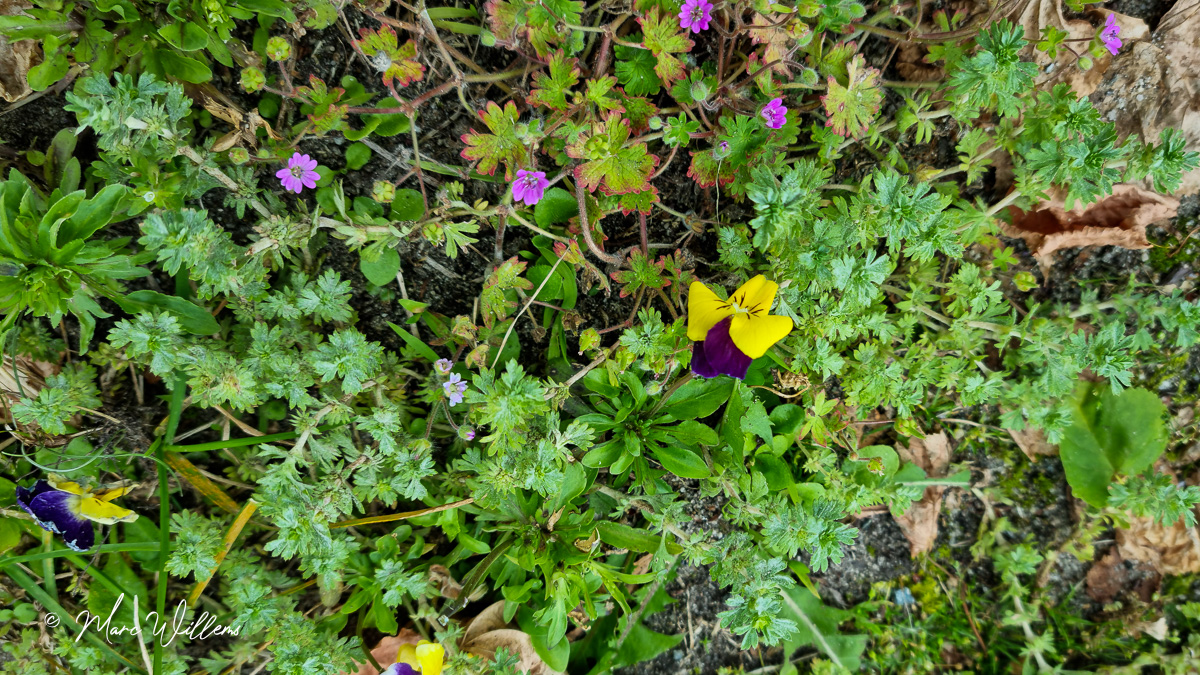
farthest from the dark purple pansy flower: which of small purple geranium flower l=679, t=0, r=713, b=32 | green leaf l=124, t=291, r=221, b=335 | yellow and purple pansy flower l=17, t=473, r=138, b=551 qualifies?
small purple geranium flower l=679, t=0, r=713, b=32

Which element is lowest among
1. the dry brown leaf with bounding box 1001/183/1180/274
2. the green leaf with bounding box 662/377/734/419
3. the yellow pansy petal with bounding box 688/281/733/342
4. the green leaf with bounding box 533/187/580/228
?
the green leaf with bounding box 662/377/734/419

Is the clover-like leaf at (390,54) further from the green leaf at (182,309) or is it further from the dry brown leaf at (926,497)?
the dry brown leaf at (926,497)

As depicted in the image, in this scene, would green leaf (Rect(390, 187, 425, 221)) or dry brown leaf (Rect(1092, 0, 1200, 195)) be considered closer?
green leaf (Rect(390, 187, 425, 221))

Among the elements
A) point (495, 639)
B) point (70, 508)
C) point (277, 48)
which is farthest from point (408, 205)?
point (495, 639)

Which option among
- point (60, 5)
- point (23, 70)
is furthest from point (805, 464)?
point (23, 70)

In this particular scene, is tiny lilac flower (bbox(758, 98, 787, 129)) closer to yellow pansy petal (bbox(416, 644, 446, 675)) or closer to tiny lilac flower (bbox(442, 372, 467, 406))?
tiny lilac flower (bbox(442, 372, 467, 406))

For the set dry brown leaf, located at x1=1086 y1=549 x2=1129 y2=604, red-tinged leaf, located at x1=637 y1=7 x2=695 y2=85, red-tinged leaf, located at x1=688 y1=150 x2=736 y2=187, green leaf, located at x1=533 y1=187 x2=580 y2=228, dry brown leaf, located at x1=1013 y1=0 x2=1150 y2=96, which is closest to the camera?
red-tinged leaf, located at x1=637 y1=7 x2=695 y2=85

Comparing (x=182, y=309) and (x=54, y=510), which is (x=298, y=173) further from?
(x=54, y=510)

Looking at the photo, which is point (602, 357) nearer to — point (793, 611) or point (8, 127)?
point (793, 611)
